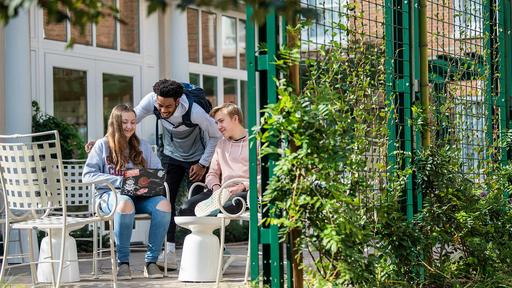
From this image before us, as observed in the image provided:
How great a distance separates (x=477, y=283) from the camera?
5742 millimetres

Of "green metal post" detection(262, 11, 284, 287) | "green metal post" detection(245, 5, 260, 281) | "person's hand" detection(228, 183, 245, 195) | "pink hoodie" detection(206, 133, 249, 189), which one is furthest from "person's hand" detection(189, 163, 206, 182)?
"green metal post" detection(262, 11, 284, 287)

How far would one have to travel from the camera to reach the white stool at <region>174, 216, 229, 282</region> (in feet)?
21.7

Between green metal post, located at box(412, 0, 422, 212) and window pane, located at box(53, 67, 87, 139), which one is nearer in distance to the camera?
green metal post, located at box(412, 0, 422, 212)

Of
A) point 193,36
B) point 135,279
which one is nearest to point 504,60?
point 135,279

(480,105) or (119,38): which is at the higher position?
(119,38)

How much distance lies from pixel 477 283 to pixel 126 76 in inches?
272

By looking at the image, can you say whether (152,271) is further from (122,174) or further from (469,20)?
(469,20)

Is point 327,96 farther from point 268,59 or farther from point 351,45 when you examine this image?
point 351,45

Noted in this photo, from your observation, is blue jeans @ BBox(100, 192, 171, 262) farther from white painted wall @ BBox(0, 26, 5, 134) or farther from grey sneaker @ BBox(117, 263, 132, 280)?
white painted wall @ BBox(0, 26, 5, 134)

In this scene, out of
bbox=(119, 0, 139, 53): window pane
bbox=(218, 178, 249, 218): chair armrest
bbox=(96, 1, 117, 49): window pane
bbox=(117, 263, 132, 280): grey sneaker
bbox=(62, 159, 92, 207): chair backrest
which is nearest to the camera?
bbox=(218, 178, 249, 218): chair armrest

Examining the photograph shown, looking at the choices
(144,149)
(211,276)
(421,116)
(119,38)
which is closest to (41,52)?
(119,38)

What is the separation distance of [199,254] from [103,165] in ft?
3.44

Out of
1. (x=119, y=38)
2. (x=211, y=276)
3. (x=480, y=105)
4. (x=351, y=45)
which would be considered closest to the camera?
(x=351, y=45)

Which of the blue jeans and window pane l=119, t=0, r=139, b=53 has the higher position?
window pane l=119, t=0, r=139, b=53
